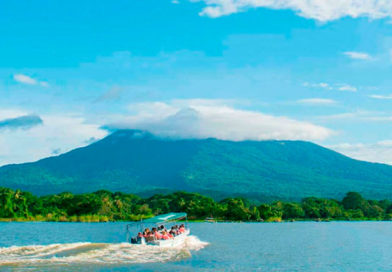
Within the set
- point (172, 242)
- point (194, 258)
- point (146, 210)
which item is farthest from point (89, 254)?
point (146, 210)

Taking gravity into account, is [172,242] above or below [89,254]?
above

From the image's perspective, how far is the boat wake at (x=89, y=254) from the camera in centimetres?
2983

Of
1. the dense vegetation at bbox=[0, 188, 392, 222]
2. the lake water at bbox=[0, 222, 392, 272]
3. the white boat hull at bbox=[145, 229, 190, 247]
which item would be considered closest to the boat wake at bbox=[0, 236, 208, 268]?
the lake water at bbox=[0, 222, 392, 272]

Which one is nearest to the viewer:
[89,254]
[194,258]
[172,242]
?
[89,254]

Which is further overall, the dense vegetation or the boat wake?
the dense vegetation

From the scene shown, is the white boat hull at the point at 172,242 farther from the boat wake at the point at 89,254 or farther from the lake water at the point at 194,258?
the lake water at the point at 194,258

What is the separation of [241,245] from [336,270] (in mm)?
14032

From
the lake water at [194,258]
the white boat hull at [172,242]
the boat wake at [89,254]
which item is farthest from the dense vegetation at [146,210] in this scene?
the boat wake at [89,254]

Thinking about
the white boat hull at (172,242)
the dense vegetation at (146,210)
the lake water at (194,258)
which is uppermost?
the dense vegetation at (146,210)

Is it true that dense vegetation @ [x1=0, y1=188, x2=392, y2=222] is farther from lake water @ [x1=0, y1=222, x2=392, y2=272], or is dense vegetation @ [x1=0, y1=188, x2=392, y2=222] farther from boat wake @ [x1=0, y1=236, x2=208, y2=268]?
boat wake @ [x1=0, y1=236, x2=208, y2=268]

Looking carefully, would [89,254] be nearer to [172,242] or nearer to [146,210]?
[172,242]

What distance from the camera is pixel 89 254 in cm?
3241

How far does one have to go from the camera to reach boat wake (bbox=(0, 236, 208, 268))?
29.8 m

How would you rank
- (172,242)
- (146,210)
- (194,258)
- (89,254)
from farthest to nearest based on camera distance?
1. (146,210)
2. (172,242)
3. (194,258)
4. (89,254)
